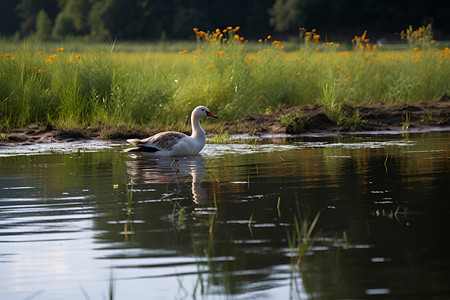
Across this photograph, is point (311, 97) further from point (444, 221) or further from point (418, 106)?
point (444, 221)

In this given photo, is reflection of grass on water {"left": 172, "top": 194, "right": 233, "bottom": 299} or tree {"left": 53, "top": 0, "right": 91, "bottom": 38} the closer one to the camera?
reflection of grass on water {"left": 172, "top": 194, "right": 233, "bottom": 299}

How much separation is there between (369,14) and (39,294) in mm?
70896

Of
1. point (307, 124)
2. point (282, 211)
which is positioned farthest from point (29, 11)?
point (282, 211)

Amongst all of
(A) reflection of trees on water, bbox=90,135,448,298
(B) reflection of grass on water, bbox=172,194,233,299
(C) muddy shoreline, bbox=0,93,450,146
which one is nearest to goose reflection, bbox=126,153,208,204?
(A) reflection of trees on water, bbox=90,135,448,298

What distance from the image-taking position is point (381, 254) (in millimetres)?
5949

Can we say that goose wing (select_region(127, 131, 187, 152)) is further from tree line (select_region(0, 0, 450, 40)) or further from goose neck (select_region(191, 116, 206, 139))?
tree line (select_region(0, 0, 450, 40))

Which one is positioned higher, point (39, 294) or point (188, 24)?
point (188, 24)

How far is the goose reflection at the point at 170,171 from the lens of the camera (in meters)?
9.52

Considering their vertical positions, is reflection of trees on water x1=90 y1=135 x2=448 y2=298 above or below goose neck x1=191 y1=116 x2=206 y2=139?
below

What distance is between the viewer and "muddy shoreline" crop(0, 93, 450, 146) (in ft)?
51.7

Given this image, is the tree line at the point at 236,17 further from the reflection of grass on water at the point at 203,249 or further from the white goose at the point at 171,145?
the reflection of grass on water at the point at 203,249

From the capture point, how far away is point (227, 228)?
693cm

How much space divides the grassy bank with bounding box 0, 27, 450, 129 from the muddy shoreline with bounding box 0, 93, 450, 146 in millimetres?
439

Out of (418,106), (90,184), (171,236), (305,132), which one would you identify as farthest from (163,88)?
(171,236)
